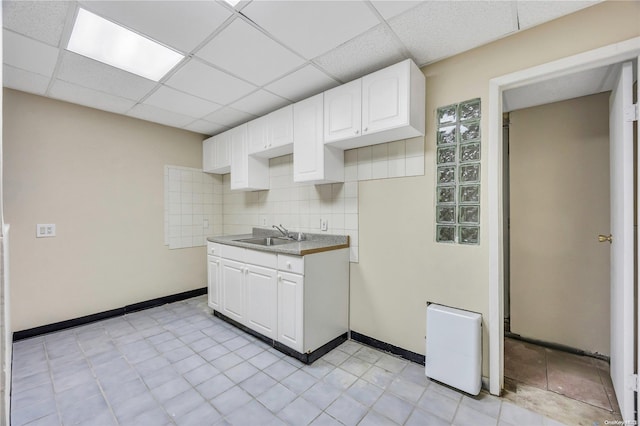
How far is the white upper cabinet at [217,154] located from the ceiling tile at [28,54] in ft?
5.44

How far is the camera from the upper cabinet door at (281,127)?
9.07ft

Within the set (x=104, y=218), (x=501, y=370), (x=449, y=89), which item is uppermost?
(x=449, y=89)

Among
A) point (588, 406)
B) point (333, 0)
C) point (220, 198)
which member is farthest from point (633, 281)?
point (220, 198)

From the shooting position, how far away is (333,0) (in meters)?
1.55

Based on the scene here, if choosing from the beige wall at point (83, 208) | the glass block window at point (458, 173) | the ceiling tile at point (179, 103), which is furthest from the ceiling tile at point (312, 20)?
the beige wall at point (83, 208)

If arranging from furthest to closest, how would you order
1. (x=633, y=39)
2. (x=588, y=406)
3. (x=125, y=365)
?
(x=125, y=365) < (x=588, y=406) < (x=633, y=39)

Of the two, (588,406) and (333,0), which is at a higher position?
(333,0)

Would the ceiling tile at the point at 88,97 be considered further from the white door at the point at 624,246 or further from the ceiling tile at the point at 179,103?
the white door at the point at 624,246

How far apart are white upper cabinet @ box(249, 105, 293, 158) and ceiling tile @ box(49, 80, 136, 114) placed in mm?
1225

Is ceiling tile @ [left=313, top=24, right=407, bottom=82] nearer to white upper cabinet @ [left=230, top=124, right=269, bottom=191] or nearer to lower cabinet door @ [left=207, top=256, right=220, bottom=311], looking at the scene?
white upper cabinet @ [left=230, top=124, right=269, bottom=191]

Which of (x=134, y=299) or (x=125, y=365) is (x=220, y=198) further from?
(x=125, y=365)

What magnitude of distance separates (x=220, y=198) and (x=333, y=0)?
3301mm

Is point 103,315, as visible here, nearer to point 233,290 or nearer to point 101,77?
point 233,290

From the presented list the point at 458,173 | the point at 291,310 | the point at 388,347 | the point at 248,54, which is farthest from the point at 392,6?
the point at 388,347
